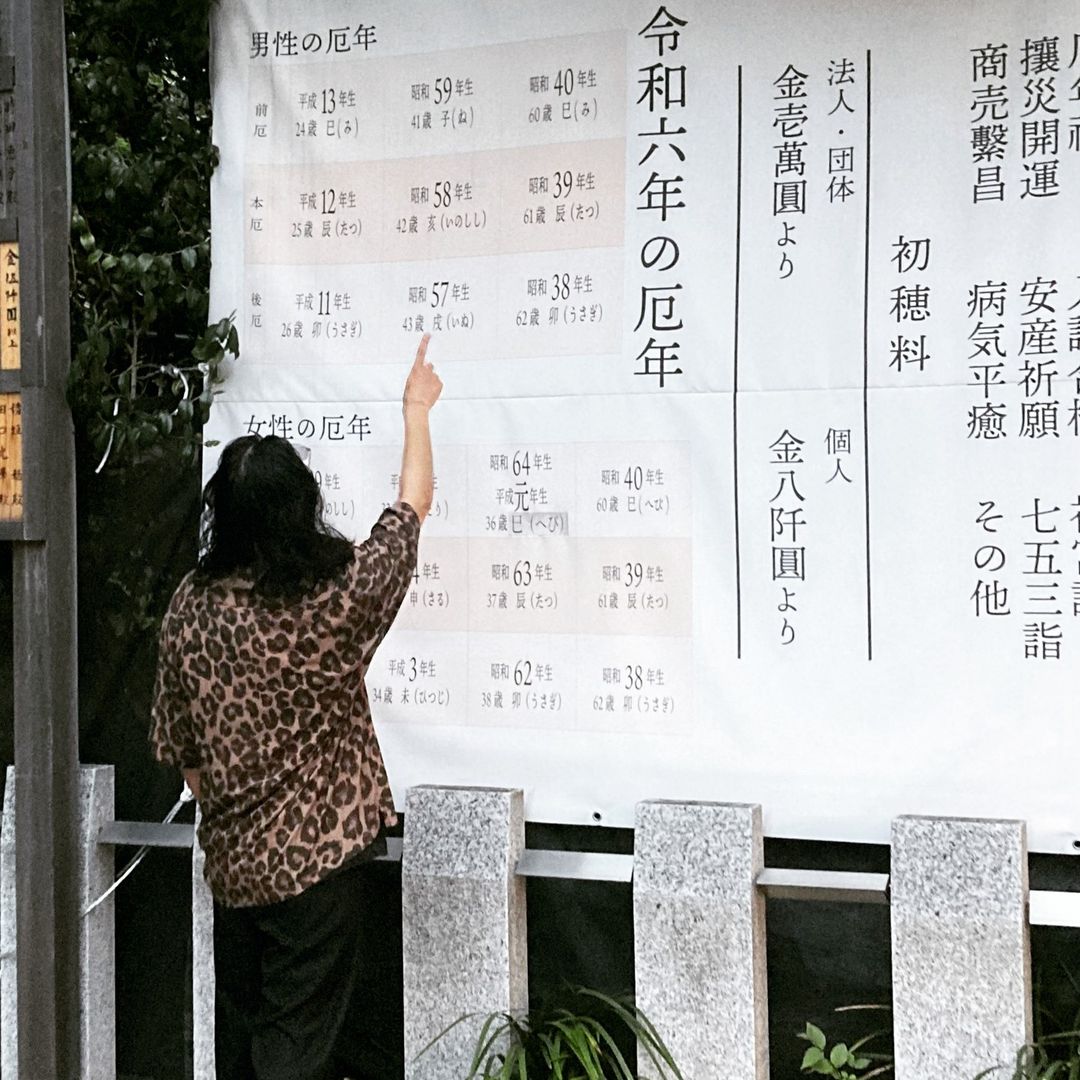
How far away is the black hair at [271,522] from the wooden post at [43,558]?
2.91 ft

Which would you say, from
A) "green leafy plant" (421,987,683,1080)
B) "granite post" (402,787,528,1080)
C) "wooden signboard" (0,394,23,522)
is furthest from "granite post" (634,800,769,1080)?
"wooden signboard" (0,394,23,522)

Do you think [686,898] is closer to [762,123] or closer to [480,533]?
[480,533]

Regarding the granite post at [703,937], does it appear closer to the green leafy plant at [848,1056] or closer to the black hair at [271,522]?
the green leafy plant at [848,1056]

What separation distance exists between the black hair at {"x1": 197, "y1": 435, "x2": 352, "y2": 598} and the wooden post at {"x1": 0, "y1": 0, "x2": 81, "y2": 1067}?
888 mm

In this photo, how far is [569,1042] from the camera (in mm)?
3145

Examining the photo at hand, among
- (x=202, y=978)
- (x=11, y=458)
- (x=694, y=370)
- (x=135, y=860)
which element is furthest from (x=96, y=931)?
(x=694, y=370)

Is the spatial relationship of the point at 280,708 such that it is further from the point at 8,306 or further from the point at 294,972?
the point at 8,306

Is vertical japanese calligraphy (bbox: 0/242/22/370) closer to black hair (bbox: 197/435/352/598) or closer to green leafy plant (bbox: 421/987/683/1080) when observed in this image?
black hair (bbox: 197/435/352/598)

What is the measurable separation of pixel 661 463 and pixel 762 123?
0.76 m

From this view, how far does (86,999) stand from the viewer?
3584 mm

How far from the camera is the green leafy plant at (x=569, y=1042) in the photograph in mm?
3109

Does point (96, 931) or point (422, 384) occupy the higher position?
point (422, 384)

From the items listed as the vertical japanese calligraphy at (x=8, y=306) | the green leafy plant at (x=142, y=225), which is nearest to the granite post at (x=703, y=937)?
the green leafy plant at (x=142, y=225)

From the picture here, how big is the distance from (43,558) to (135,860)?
30.5 inches
